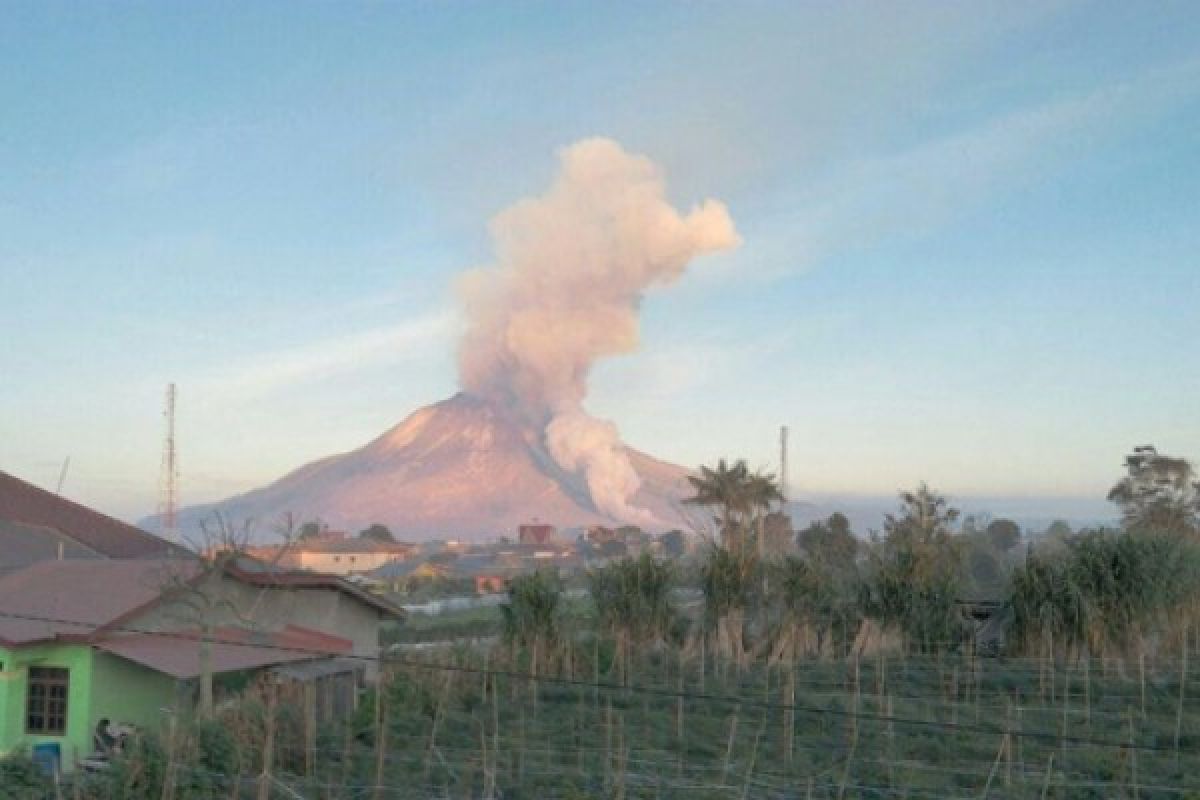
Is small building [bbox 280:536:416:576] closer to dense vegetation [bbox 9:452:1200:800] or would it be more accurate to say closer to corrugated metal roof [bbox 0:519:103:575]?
corrugated metal roof [bbox 0:519:103:575]

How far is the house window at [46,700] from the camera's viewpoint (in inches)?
637

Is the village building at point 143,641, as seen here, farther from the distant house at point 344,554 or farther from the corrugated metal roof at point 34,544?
the distant house at point 344,554

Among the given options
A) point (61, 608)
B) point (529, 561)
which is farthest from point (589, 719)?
point (529, 561)

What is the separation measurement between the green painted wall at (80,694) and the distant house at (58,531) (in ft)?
26.5

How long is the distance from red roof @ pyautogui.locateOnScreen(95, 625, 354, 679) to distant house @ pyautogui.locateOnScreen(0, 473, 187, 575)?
6954 mm

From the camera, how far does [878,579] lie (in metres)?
17.1

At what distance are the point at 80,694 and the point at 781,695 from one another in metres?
9.08

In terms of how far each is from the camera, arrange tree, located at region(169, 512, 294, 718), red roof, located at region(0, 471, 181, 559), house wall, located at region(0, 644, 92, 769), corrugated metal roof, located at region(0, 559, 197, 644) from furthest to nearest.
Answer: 1. red roof, located at region(0, 471, 181, 559)
2. tree, located at region(169, 512, 294, 718)
3. corrugated metal roof, located at region(0, 559, 197, 644)
4. house wall, located at region(0, 644, 92, 769)

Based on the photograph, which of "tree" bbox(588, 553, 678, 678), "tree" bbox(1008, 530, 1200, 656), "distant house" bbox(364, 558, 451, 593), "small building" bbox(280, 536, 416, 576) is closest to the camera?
"tree" bbox(1008, 530, 1200, 656)

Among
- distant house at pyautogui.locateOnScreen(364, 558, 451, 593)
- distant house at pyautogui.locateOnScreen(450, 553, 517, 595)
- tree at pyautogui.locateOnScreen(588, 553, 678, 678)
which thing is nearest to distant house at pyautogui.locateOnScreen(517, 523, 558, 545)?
distant house at pyautogui.locateOnScreen(450, 553, 517, 595)

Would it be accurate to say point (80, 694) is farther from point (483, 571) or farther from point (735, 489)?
point (483, 571)

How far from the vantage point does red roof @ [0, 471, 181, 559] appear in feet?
86.5

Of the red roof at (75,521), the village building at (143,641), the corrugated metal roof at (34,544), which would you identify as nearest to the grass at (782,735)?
the village building at (143,641)

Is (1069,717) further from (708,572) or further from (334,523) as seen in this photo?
(334,523)
